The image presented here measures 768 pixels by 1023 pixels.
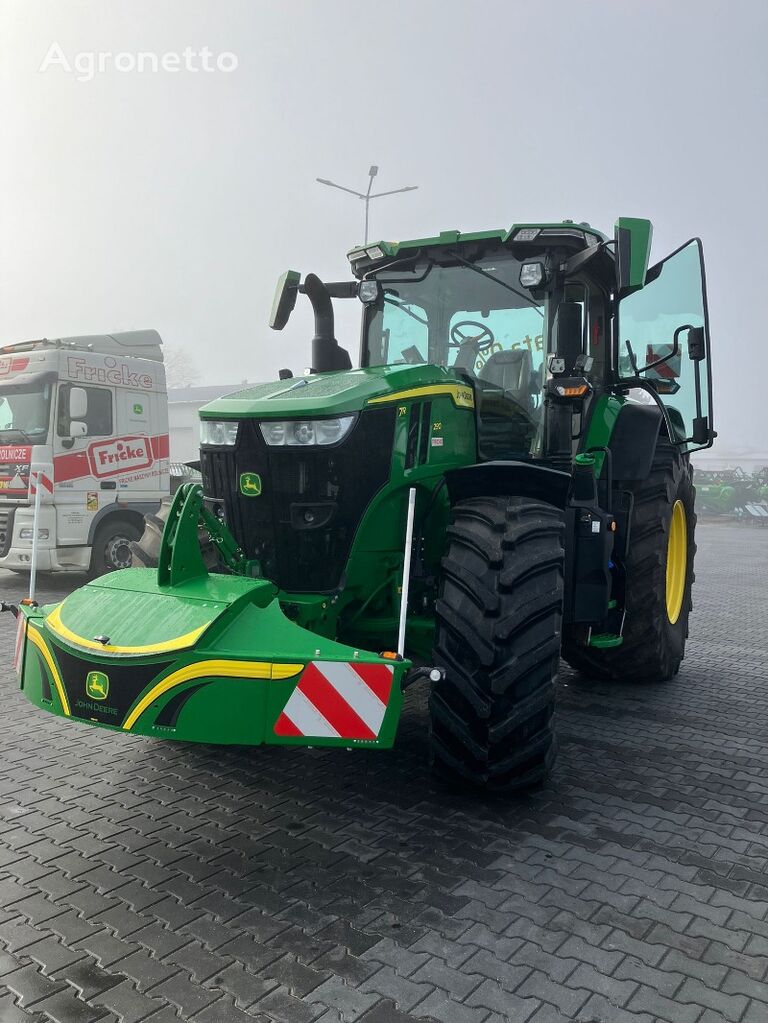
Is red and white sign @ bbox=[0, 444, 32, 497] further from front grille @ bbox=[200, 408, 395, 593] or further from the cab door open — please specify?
the cab door open

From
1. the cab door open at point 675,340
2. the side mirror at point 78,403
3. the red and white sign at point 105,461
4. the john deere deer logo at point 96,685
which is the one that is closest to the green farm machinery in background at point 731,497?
the red and white sign at point 105,461

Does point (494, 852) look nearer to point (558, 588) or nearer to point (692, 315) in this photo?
point (558, 588)

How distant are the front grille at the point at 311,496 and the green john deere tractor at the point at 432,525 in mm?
10

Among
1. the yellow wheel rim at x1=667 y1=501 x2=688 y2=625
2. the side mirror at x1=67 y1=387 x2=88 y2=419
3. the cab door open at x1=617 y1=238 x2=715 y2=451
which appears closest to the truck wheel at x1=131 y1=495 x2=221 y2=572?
the cab door open at x1=617 y1=238 x2=715 y2=451

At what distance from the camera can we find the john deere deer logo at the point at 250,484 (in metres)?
4.11

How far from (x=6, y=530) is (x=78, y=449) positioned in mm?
1193

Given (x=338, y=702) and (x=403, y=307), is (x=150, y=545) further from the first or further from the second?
(x=338, y=702)

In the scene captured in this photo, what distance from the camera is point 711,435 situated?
17.9 feet

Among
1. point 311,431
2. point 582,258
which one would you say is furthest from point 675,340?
point 311,431

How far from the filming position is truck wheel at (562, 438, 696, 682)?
538cm

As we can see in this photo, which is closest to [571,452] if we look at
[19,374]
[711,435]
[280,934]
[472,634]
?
[711,435]

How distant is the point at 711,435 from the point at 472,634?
9.07 ft

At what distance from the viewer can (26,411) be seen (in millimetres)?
9898

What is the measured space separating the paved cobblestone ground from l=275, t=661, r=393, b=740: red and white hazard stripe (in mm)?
526
